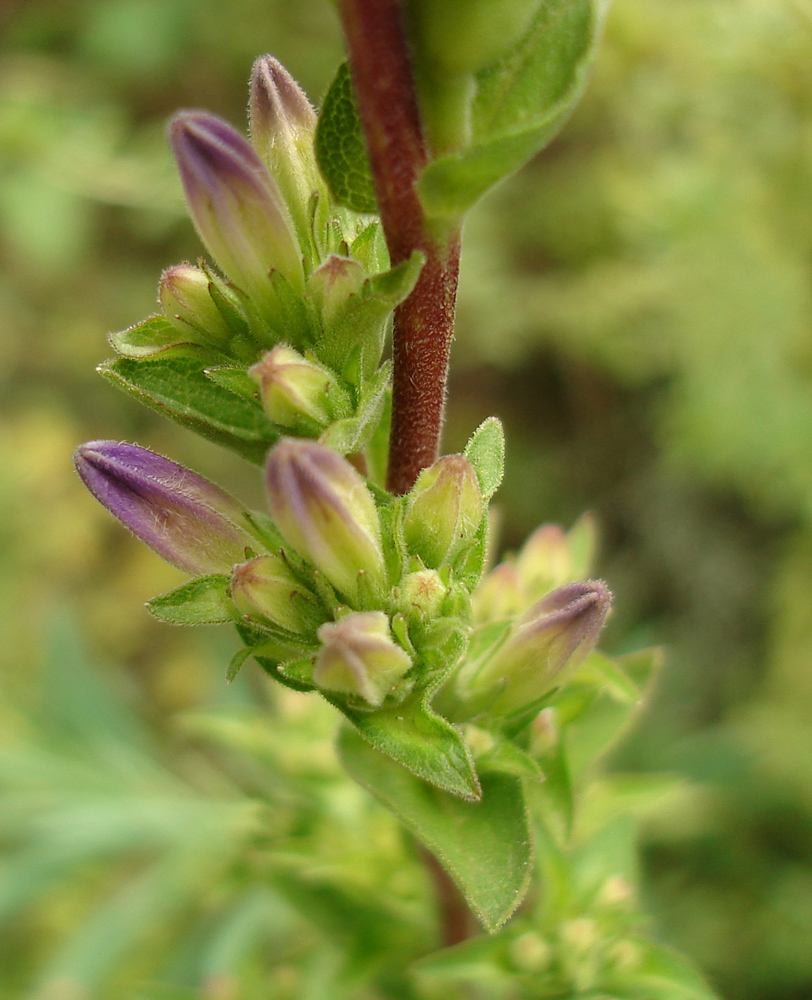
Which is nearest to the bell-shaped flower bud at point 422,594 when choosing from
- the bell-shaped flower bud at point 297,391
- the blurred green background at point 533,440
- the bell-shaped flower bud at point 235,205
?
the bell-shaped flower bud at point 297,391

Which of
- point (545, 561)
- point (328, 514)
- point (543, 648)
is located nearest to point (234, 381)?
point (328, 514)

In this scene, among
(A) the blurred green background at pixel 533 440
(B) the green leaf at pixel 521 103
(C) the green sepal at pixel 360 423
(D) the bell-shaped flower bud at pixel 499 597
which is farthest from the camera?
(A) the blurred green background at pixel 533 440

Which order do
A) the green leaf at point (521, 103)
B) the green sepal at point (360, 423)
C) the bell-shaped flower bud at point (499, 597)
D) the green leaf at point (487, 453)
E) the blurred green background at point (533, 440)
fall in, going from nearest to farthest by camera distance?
the green leaf at point (521, 103) → the green sepal at point (360, 423) → the green leaf at point (487, 453) → the bell-shaped flower bud at point (499, 597) → the blurred green background at point (533, 440)

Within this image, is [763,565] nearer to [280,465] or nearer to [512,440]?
[512,440]

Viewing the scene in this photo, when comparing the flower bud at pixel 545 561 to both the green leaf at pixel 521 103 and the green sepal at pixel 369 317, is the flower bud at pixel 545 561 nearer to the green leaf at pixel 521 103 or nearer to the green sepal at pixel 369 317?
the green sepal at pixel 369 317

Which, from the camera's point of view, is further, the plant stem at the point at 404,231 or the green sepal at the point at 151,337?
the green sepal at the point at 151,337

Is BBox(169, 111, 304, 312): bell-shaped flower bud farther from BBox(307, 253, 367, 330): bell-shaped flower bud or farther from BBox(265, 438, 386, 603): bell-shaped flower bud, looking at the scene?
BBox(265, 438, 386, 603): bell-shaped flower bud

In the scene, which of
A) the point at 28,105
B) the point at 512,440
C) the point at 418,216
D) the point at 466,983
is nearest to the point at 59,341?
the point at 28,105

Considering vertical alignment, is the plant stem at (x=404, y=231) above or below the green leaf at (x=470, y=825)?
above
